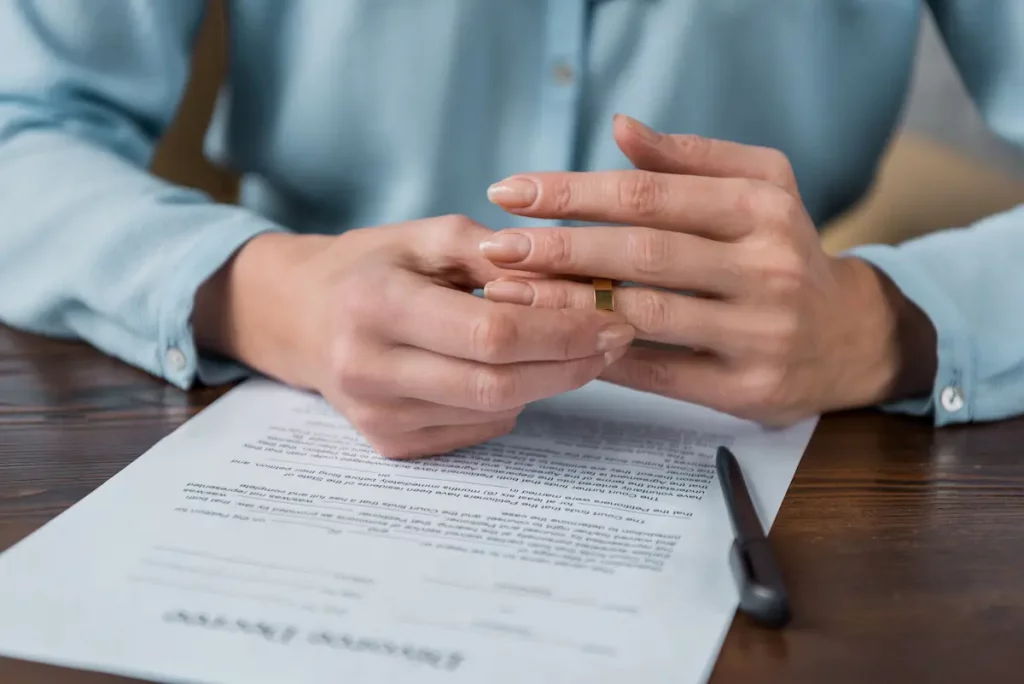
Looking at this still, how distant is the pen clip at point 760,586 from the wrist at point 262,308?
0.91 feet

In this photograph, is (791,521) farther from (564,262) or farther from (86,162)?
(86,162)

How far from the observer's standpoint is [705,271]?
0.51 metres

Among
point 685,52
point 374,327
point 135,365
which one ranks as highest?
point 685,52

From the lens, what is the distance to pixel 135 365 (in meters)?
0.63

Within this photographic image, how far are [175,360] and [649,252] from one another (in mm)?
306

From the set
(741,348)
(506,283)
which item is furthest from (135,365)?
(741,348)

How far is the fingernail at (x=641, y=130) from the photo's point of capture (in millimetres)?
527

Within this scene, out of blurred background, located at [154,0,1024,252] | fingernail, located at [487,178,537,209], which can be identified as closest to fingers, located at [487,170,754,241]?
fingernail, located at [487,178,537,209]

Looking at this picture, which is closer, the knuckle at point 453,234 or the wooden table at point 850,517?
the wooden table at point 850,517

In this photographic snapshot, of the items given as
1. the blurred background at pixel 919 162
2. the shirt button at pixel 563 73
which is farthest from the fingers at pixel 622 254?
the blurred background at pixel 919 162

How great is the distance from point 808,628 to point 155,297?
0.44 m

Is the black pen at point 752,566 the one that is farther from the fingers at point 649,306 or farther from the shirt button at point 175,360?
the shirt button at point 175,360

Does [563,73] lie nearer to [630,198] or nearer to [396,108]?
[396,108]

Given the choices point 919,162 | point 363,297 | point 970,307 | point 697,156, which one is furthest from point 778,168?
point 919,162
